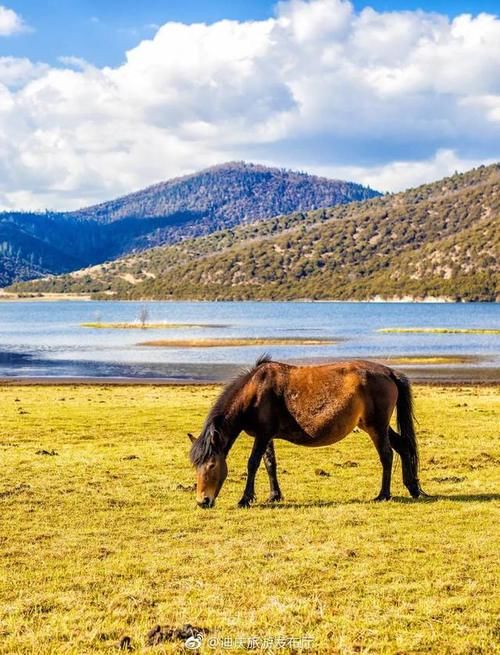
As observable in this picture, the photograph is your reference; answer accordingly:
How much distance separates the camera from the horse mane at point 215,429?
12055 millimetres

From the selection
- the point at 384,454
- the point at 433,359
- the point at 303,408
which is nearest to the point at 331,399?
the point at 303,408

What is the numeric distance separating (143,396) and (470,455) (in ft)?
73.5

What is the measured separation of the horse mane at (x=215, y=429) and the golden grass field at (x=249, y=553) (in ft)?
3.22

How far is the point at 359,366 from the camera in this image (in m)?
13.2

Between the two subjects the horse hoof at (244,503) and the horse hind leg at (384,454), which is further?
the horse hind leg at (384,454)

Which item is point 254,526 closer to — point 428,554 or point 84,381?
point 428,554

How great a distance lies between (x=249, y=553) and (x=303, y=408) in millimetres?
3430

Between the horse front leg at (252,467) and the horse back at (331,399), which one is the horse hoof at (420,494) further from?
the horse front leg at (252,467)

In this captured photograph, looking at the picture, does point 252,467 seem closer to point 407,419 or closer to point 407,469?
point 407,469

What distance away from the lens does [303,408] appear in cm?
1282

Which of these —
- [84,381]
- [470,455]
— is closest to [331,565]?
[470,455]

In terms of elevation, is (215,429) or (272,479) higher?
(215,429)

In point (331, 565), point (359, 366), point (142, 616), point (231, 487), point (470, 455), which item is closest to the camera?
point (142, 616)

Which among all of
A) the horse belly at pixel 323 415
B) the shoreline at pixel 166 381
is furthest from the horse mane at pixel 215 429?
the shoreline at pixel 166 381
